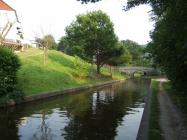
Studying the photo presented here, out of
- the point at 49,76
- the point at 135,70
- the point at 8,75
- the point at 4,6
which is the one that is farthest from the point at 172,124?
the point at 135,70

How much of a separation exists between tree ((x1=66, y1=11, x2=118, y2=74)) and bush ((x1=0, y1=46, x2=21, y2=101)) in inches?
1771

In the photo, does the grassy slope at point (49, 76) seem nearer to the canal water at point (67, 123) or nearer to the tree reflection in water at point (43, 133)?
the canal water at point (67, 123)

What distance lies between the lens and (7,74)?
3331 centimetres

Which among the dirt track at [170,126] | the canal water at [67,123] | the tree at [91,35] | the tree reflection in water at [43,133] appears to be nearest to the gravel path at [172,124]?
the dirt track at [170,126]

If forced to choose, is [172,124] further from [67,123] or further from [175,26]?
A: [67,123]

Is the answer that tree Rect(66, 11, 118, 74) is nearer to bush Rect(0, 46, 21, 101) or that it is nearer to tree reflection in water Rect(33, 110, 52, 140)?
bush Rect(0, 46, 21, 101)

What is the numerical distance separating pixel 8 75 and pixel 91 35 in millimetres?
49318

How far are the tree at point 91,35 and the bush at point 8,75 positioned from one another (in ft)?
148

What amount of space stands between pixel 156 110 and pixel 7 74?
1386 centimetres

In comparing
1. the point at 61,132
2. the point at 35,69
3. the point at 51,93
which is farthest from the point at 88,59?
the point at 61,132

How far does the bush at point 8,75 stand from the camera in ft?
106

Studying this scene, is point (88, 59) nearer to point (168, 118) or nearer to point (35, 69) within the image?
point (35, 69)

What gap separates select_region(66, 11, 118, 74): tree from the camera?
80.9m

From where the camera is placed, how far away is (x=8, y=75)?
33344 millimetres
